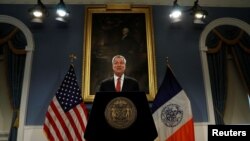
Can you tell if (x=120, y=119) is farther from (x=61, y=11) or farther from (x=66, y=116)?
(x=61, y=11)

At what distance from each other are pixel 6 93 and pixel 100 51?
1.78m

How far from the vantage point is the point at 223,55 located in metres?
5.27

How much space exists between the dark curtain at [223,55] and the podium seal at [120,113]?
9.29ft

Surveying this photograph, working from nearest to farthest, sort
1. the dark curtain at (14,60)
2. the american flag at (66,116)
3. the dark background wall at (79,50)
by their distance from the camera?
the american flag at (66,116) → the dark curtain at (14,60) → the dark background wall at (79,50)

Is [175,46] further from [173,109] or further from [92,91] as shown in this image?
[92,91]

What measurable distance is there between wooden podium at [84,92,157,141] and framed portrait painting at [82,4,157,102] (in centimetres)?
235

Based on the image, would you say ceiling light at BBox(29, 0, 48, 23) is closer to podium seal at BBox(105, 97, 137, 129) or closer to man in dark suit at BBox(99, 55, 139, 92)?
man in dark suit at BBox(99, 55, 139, 92)

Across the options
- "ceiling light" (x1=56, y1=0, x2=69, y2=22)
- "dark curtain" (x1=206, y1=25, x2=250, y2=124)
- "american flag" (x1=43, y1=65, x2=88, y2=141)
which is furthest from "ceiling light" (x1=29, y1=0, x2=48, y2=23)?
"dark curtain" (x1=206, y1=25, x2=250, y2=124)

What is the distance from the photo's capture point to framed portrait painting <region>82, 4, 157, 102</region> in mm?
5008

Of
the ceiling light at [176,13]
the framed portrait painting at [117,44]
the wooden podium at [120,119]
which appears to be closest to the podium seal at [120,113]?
the wooden podium at [120,119]

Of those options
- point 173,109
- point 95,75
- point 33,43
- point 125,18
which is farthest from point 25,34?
point 173,109

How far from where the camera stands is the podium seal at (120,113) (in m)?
2.45

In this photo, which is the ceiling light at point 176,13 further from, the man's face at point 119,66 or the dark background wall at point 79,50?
the man's face at point 119,66

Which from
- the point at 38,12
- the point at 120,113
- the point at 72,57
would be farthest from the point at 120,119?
the point at 38,12
